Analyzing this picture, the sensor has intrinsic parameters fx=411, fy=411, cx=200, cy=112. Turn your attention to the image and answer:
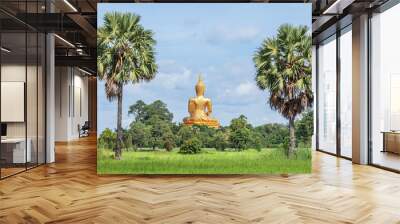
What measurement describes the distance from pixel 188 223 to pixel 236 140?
343 centimetres

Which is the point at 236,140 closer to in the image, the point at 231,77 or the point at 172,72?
the point at 231,77

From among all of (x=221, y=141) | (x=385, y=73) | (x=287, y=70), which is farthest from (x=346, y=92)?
(x=221, y=141)

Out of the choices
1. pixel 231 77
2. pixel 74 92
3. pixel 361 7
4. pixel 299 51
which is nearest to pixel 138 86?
pixel 231 77

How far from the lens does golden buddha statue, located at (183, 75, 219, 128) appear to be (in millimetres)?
7719

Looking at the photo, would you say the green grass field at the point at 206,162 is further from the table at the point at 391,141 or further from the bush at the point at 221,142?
the table at the point at 391,141

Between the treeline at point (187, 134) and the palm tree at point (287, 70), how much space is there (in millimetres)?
253

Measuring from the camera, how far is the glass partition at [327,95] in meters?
12.0

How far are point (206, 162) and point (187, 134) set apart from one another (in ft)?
2.09

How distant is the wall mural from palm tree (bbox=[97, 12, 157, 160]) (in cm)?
2

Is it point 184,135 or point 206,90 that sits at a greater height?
point 206,90

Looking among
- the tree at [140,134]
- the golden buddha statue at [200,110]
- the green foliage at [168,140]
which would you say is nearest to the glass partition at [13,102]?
the tree at [140,134]

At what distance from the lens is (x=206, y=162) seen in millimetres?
7734

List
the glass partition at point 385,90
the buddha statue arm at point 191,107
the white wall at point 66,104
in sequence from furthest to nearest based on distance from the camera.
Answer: the white wall at point 66,104, the glass partition at point 385,90, the buddha statue arm at point 191,107

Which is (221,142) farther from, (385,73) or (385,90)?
(385,73)
